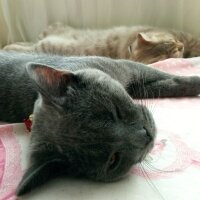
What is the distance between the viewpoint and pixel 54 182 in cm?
115

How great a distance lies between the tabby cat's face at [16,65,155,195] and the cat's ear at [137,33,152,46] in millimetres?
1290

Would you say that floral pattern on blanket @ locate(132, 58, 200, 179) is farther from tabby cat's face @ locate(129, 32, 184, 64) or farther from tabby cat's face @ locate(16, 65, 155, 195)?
tabby cat's face @ locate(129, 32, 184, 64)

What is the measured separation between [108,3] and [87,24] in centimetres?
20

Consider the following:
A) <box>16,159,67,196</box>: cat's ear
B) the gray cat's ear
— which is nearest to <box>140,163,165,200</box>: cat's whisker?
<box>16,159,67,196</box>: cat's ear

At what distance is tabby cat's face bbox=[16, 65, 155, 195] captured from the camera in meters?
1.04

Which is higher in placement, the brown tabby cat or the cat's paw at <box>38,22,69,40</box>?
the cat's paw at <box>38,22,69,40</box>

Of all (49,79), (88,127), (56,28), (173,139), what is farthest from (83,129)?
(56,28)

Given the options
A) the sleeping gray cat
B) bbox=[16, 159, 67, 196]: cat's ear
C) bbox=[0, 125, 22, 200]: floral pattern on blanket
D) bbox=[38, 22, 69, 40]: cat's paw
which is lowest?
bbox=[38, 22, 69, 40]: cat's paw

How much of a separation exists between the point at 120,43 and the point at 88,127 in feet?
5.58

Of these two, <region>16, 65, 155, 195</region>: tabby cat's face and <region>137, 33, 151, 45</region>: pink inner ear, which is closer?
<region>16, 65, 155, 195</region>: tabby cat's face

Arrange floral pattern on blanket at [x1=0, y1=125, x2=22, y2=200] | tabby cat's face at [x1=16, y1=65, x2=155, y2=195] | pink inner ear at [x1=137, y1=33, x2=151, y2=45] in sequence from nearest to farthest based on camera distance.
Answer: tabby cat's face at [x1=16, y1=65, x2=155, y2=195], floral pattern on blanket at [x1=0, y1=125, x2=22, y2=200], pink inner ear at [x1=137, y1=33, x2=151, y2=45]

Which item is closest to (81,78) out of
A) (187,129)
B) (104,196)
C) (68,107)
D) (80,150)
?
(68,107)

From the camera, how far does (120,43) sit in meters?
2.67

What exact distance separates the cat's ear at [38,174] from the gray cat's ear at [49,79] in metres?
0.19
